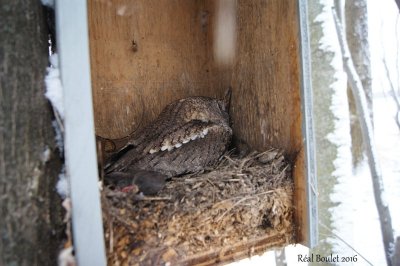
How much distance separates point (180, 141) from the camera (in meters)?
1.19

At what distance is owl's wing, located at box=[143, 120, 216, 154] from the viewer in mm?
1146

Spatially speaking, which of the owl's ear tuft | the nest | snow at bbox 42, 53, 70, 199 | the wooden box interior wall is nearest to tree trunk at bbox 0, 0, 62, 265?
snow at bbox 42, 53, 70, 199

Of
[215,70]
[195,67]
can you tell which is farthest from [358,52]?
[195,67]

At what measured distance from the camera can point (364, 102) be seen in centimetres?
204

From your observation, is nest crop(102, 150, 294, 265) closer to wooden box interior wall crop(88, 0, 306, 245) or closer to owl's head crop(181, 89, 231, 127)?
wooden box interior wall crop(88, 0, 306, 245)

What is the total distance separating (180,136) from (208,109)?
27 centimetres

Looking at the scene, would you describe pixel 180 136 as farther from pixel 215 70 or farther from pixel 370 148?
pixel 370 148

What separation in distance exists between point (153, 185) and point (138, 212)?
0.30 feet

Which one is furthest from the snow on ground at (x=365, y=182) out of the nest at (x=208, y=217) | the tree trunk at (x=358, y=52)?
the nest at (x=208, y=217)

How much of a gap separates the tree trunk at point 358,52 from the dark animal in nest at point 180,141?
1.23 m

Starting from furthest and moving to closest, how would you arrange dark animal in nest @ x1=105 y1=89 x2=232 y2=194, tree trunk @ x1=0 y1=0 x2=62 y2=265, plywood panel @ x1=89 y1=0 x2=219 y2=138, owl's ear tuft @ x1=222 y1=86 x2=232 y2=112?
owl's ear tuft @ x1=222 y1=86 x2=232 y2=112, plywood panel @ x1=89 y1=0 x2=219 y2=138, dark animal in nest @ x1=105 y1=89 x2=232 y2=194, tree trunk @ x1=0 y1=0 x2=62 y2=265

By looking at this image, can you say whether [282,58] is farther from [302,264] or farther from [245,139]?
[302,264]

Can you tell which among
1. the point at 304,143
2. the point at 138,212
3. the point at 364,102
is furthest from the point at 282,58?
the point at 364,102

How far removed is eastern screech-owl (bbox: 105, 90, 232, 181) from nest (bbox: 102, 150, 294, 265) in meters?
0.15
